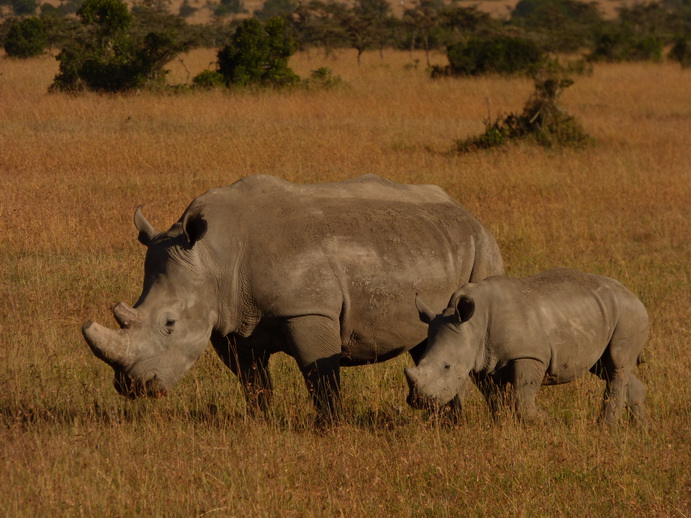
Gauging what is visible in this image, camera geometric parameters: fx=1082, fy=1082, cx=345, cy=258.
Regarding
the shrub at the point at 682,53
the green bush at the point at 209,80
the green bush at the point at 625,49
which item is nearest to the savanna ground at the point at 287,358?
the green bush at the point at 209,80

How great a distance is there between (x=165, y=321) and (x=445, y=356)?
1.49m

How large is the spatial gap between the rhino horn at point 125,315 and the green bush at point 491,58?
2218 cm

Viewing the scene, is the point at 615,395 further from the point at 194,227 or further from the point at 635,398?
the point at 194,227

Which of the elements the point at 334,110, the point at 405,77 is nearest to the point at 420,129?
the point at 334,110

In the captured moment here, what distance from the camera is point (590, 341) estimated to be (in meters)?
6.30

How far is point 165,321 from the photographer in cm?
568

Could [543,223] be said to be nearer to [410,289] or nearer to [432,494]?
[410,289]

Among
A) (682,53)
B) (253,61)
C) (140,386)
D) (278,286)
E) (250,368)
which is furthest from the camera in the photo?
(682,53)

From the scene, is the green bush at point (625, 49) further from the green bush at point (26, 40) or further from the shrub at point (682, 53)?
the green bush at point (26, 40)

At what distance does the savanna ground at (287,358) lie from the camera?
16.8ft

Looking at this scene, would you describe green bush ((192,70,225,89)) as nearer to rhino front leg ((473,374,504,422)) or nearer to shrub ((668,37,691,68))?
rhino front leg ((473,374,504,422))

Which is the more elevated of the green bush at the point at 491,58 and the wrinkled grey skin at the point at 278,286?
the wrinkled grey skin at the point at 278,286

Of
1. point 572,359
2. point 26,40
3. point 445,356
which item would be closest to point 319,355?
point 445,356

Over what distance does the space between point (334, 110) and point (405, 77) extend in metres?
7.25
